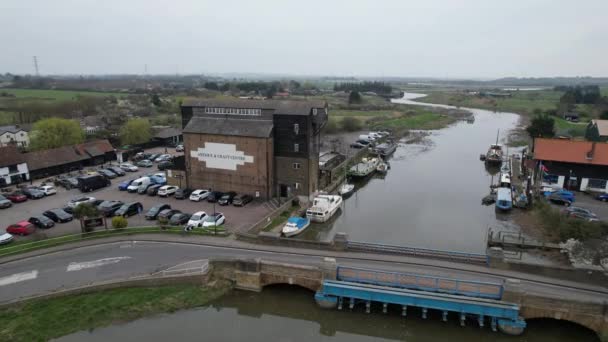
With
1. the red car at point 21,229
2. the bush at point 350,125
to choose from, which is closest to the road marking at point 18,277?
the red car at point 21,229

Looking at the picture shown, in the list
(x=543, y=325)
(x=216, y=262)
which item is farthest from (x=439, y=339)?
(x=216, y=262)

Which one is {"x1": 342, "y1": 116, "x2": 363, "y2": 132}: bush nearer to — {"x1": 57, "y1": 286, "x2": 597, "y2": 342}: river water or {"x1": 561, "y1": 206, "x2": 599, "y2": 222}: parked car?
{"x1": 561, "y1": 206, "x2": 599, "y2": 222}: parked car

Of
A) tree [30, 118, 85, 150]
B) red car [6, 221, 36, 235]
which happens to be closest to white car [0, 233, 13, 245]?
red car [6, 221, 36, 235]

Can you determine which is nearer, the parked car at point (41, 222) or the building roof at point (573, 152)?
the parked car at point (41, 222)

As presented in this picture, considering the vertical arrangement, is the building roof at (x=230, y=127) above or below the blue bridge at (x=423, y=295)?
above

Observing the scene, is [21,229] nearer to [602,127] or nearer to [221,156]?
[221,156]

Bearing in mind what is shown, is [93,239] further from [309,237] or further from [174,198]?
[309,237]

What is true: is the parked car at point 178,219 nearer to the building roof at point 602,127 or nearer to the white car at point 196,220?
the white car at point 196,220
